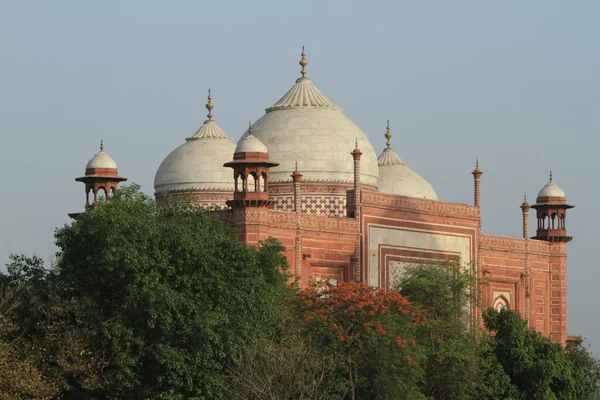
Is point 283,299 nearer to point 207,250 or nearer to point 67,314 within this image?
point 207,250

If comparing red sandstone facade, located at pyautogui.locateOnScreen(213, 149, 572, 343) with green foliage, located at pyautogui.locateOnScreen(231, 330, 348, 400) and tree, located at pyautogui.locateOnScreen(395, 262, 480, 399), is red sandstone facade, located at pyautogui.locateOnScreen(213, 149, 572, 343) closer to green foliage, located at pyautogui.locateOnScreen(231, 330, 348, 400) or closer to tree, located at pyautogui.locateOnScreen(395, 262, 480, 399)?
tree, located at pyautogui.locateOnScreen(395, 262, 480, 399)

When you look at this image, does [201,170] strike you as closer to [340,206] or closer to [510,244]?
[340,206]

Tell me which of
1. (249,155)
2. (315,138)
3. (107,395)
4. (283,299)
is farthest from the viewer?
(315,138)

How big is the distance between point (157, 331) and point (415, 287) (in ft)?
26.8

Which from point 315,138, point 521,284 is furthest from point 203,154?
point 521,284

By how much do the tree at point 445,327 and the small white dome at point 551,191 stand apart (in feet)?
16.9

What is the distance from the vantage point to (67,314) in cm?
2342

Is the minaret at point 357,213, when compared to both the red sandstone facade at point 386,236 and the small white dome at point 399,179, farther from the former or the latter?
the small white dome at point 399,179

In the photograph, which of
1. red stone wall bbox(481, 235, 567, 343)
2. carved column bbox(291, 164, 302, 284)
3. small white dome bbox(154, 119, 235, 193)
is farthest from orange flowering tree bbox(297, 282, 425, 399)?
red stone wall bbox(481, 235, 567, 343)

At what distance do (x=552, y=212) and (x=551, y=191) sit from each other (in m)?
0.54

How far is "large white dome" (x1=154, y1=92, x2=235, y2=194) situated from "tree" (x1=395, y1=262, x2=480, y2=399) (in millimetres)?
5146

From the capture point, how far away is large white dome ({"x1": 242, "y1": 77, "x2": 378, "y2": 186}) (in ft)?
Answer: 108

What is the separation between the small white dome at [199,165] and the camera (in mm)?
34062

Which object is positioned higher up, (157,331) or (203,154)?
(203,154)
